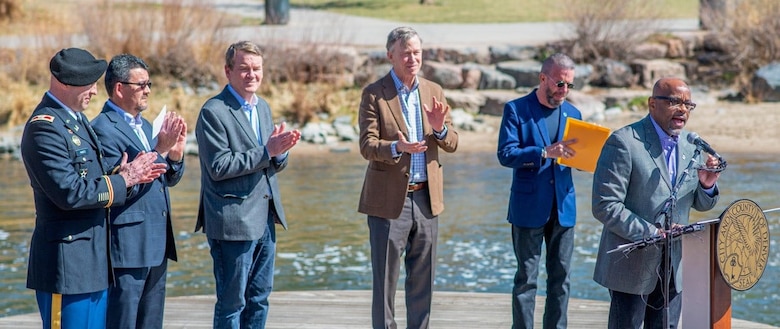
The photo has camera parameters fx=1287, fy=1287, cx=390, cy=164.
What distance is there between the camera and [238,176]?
5.71 metres

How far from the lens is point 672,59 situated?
2262cm

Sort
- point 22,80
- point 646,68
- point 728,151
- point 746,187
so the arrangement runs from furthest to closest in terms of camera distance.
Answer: point 646,68, point 22,80, point 728,151, point 746,187

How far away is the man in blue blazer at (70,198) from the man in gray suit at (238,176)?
2.27 ft

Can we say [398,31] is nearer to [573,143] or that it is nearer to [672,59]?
[573,143]

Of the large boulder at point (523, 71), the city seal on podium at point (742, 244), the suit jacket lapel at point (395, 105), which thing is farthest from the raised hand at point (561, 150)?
the large boulder at point (523, 71)

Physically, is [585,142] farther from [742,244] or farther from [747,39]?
[747,39]

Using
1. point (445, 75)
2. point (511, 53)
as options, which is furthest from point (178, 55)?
point (511, 53)

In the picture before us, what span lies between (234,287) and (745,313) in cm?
465

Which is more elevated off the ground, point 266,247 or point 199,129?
point 199,129

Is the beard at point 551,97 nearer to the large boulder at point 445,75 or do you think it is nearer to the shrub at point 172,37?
the shrub at point 172,37

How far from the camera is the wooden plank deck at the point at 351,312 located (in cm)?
718

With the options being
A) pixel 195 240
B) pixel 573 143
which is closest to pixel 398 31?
pixel 573 143

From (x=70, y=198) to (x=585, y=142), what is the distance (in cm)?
253

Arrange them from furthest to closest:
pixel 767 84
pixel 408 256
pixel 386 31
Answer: pixel 386 31, pixel 767 84, pixel 408 256
